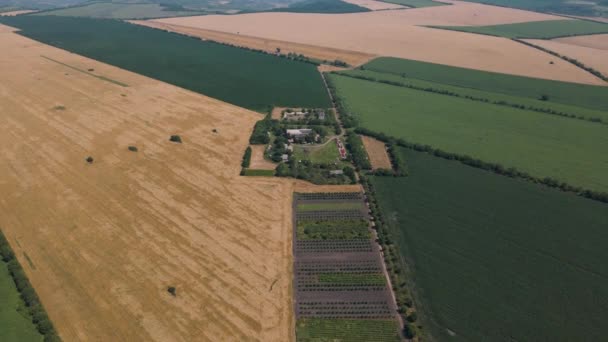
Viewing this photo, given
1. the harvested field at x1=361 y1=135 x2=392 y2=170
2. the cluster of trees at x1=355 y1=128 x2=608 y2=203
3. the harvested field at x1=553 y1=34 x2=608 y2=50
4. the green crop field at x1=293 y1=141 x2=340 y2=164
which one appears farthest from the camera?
the harvested field at x1=553 y1=34 x2=608 y2=50

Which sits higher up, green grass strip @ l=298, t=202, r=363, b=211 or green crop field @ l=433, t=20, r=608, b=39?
green crop field @ l=433, t=20, r=608, b=39

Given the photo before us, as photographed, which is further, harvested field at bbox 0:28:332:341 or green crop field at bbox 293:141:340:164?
green crop field at bbox 293:141:340:164

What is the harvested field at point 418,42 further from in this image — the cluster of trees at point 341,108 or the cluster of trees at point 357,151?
the cluster of trees at point 357,151

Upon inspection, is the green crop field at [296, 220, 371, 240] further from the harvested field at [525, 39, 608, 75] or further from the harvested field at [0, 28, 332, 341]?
the harvested field at [525, 39, 608, 75]

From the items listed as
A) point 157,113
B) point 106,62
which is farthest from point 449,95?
point 106,62

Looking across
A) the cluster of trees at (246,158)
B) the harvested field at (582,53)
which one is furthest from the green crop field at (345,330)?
the harvested field at (582,53)

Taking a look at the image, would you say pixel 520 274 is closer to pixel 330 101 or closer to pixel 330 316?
pixel 330 316

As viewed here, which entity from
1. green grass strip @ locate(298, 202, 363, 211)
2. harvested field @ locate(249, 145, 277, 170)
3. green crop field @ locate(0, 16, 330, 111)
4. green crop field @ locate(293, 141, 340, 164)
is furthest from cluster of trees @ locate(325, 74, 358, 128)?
green grass strip @ locate(298, 202, 363, 211)
